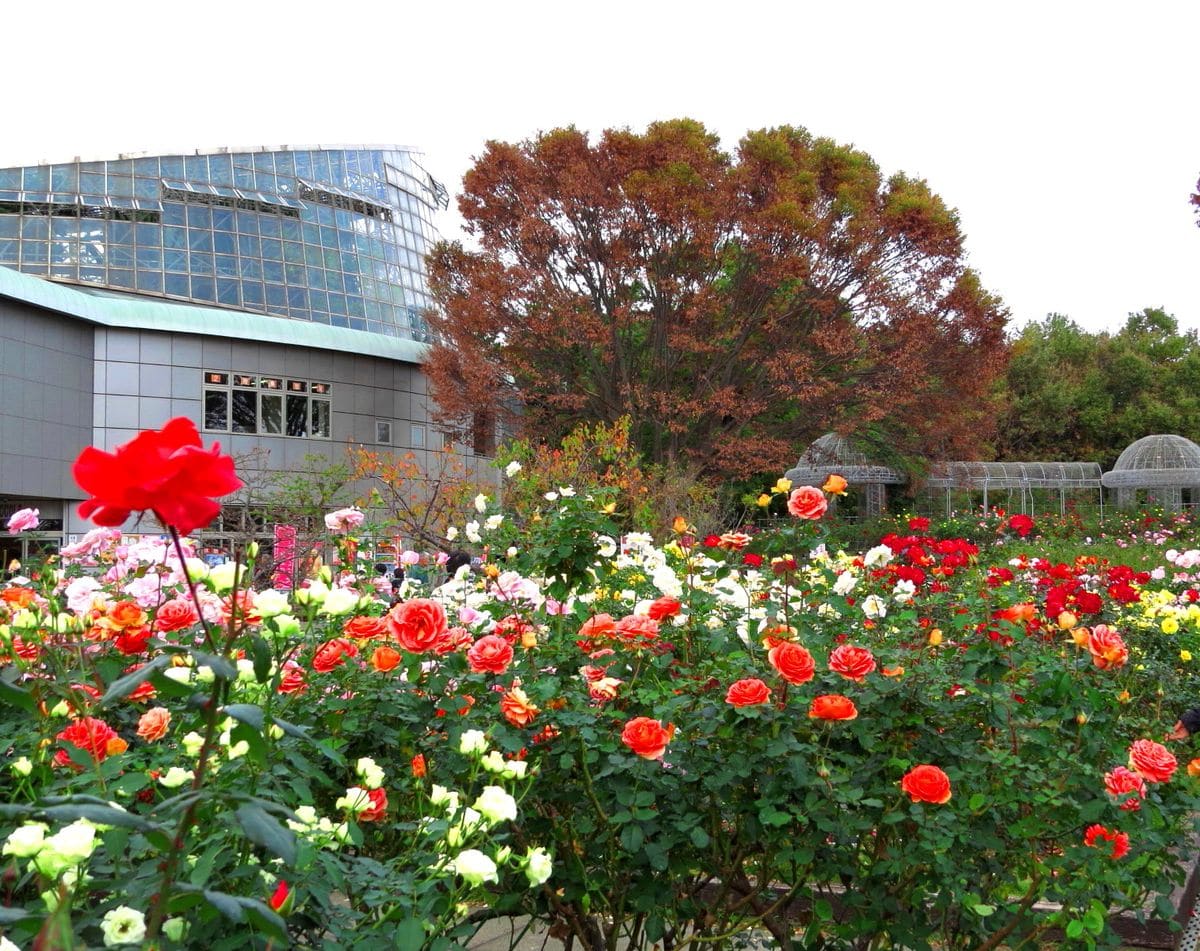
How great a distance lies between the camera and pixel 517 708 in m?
2.35

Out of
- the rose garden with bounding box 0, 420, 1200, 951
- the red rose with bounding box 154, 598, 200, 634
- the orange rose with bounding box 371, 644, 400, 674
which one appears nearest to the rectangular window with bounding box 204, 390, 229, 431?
the rose garden with bounding box 0, 420, 1200, 951

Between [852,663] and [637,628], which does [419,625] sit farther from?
[852,663]

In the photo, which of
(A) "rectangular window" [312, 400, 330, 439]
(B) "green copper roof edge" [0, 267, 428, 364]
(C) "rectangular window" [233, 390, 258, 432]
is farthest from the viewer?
(A) "rectangular window" [312, 400, 330, 439]

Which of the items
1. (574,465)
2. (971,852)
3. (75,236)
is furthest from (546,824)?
(75,236)

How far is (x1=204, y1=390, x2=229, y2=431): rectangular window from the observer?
28094 millimetres

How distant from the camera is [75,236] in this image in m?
35.9

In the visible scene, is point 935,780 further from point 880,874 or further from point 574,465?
point 574,465

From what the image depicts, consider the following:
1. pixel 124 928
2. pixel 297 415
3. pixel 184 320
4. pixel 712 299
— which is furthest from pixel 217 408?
pixel 124 928

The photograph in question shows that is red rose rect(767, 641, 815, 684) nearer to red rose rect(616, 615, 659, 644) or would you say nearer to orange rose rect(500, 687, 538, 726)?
red rose rect(616, 615, 659, 644)

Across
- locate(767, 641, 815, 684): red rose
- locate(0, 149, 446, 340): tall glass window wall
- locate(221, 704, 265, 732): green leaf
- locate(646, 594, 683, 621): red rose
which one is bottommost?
locate(767, 641, 815, 684): red rose

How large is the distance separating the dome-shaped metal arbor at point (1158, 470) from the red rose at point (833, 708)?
31439 mm

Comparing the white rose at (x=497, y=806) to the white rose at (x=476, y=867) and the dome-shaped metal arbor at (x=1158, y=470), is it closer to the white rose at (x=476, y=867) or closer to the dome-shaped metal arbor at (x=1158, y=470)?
the white rose at (x=476, y=867)

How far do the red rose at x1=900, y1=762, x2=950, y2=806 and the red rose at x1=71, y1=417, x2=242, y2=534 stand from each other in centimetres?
166

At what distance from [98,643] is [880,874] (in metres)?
2.02
